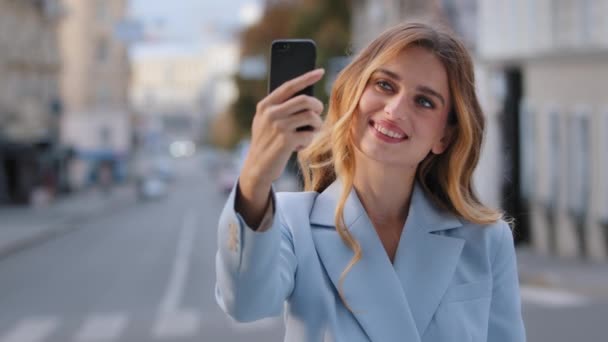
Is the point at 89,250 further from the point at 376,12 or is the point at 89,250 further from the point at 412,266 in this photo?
the point at 412,266

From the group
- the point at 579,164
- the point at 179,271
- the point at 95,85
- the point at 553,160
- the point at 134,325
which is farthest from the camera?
the point at 95,85

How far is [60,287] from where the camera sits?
20219mm

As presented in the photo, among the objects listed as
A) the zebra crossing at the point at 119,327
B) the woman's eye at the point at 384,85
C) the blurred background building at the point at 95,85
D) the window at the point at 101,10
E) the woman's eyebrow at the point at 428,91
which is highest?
the woman's eye at the point at 384,85

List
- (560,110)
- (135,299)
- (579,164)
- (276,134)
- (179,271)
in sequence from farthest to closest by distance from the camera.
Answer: (560,110) < (579,164) < (179,271) < (135,299) < (276,134)

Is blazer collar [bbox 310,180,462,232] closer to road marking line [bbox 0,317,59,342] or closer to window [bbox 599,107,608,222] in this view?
road marking line [bbox 0,317,59,342]

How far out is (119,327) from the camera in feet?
47.8

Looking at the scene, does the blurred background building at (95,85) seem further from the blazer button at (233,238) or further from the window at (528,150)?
the blazer button at (233,238)

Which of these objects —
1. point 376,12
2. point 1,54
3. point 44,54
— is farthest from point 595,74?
point 44,54

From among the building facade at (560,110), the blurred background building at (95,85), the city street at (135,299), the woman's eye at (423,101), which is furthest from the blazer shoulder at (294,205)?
the blurred background building at (95,85)

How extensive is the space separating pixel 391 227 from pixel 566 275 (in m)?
16.8

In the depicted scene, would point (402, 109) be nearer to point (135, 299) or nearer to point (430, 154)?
point (430, 154)

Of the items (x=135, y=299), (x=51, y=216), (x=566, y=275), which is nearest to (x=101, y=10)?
(x=51, y=216)

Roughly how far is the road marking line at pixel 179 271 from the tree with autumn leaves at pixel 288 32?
66.5ft

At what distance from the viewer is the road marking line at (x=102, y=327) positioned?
13852 mm
